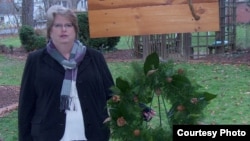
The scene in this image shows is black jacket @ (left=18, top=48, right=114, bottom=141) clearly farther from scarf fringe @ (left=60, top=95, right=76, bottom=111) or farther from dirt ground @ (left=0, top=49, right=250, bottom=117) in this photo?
dirt ground @ (left=0, top=49, right=250, bottom=117)

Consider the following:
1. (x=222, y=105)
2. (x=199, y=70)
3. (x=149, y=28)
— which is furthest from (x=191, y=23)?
(x=199, y=70)

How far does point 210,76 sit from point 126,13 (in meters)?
9.01

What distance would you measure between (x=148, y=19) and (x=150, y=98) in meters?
0.70

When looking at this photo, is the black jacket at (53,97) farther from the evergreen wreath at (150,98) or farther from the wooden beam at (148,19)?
the evergreen wreath at (150,98)

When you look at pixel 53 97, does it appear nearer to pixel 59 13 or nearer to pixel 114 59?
pixel 59 13

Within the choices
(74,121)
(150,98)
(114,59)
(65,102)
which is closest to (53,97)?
(65,102)

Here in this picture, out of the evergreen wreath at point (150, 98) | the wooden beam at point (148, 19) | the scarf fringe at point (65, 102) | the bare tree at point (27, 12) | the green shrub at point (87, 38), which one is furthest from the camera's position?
the bare tree at point (27, 12)

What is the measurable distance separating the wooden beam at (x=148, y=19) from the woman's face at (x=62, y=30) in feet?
0.54

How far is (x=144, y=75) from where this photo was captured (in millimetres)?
2896

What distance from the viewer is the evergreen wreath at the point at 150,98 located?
112 inches

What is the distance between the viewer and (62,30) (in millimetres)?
3287

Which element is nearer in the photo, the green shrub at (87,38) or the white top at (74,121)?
the white top at (74,121)

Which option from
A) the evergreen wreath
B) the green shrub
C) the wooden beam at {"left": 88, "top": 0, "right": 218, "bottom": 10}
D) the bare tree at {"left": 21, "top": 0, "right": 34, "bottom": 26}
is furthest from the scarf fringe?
the bare tree at {"left": 21, "top": 0, "right": 34, "bottom": 26}

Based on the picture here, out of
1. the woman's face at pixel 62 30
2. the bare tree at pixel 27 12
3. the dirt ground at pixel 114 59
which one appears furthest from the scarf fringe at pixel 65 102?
the bare tree at pixel 27 12
